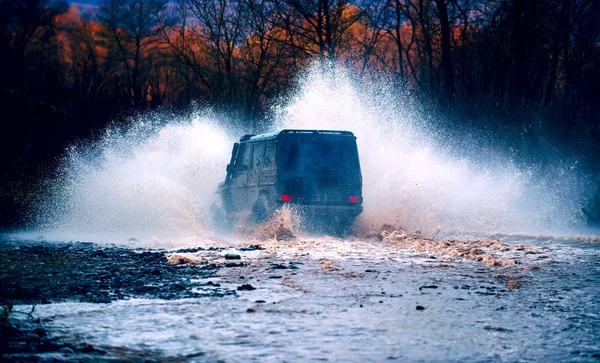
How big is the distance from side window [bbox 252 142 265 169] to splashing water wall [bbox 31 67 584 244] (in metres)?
2.09

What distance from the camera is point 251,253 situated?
1338cm

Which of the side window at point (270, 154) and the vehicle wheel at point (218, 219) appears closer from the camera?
the side window at point (270, 154)

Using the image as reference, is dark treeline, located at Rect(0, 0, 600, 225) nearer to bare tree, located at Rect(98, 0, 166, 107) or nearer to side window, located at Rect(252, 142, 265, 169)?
side window, located at Rect(252, 142, 265, 169)

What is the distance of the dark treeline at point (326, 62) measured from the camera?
22422 millimetres

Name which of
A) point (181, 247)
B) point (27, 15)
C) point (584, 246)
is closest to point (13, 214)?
point (181, 247)

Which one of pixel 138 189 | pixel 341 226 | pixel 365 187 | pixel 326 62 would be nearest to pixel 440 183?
pixel 365 187

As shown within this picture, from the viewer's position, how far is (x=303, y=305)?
26.2 ft

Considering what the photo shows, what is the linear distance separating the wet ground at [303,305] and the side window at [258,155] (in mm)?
4461

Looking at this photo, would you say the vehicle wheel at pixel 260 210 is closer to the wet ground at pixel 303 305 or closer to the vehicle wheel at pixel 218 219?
the vehicle wheel at pixel 218 219

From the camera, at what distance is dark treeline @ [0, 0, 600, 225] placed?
2242 centimetres

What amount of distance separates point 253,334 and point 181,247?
8636mm

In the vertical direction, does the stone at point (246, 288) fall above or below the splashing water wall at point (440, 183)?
below

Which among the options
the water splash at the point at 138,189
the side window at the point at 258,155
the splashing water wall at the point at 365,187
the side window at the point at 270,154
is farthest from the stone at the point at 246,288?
the side window at the point at 258,155

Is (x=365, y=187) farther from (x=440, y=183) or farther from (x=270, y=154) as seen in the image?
(x=270, y=154)
